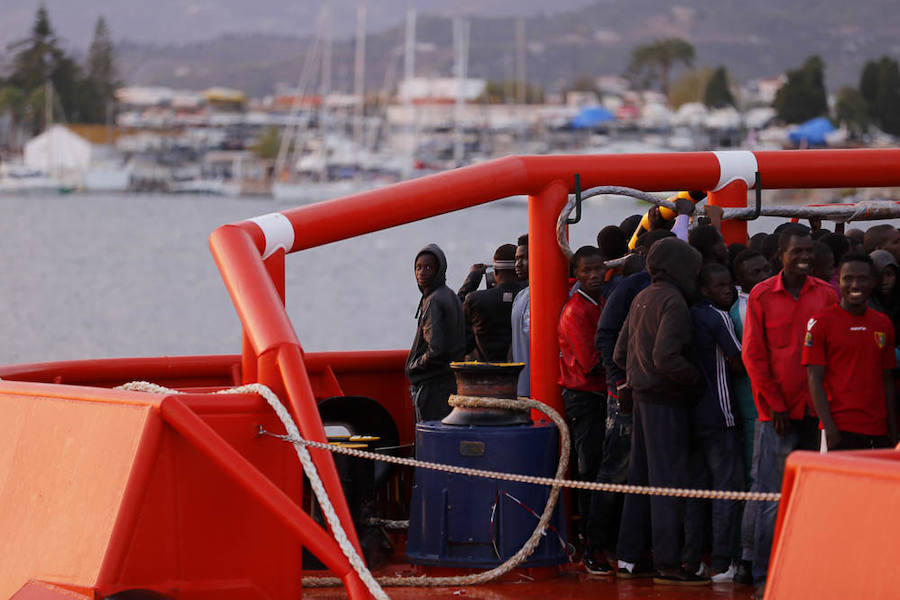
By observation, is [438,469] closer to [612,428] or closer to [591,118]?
[612,428]

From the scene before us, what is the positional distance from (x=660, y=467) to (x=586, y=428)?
73cm

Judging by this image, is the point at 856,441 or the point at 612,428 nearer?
the point at 856,441

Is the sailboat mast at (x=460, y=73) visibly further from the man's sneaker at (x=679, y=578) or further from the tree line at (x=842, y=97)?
the man's sneaker at (x=679, y=578)

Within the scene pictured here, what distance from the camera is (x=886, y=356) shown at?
22.5 feet

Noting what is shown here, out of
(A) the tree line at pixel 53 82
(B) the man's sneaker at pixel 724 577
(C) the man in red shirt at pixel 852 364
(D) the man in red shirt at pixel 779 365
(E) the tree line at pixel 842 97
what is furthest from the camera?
(A) the tree line at pixel 53 82

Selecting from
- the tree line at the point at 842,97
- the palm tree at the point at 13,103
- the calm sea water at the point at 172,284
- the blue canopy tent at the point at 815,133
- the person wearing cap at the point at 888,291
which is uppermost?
the palm tree at the point at 13,103

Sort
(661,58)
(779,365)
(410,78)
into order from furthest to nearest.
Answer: (661,58), (410,78), (779,365)

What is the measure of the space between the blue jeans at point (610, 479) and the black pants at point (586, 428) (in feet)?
0.39

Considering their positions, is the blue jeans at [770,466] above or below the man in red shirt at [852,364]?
below

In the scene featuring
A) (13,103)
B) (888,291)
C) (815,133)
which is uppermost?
(13,103)

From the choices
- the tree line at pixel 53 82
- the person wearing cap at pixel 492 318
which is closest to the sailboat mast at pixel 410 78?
the tree line at pixel 53 82

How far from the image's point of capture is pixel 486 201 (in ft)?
25.0

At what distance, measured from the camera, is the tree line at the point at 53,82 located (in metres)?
162

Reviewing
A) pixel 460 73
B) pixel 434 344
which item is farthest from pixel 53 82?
pixel 434 344
